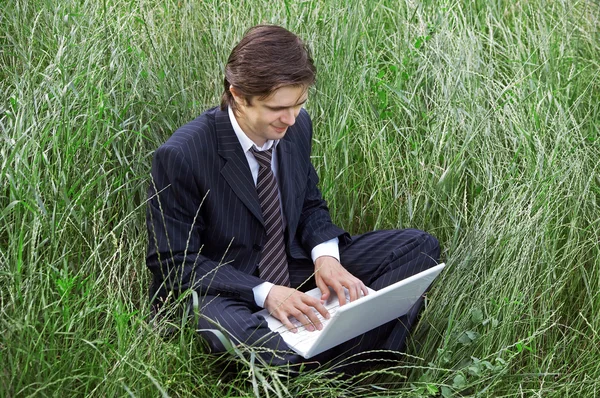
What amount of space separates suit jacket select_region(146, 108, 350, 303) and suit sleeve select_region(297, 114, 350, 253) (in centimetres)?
10

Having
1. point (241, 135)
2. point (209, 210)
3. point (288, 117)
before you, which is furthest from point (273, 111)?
point (209, 210)

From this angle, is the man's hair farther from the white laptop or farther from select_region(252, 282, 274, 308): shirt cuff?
the white laptop

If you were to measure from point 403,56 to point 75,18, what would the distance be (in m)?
1.48

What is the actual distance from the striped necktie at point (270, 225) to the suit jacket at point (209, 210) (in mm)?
40

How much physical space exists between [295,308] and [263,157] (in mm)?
541

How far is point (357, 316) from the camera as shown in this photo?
253 centimetres

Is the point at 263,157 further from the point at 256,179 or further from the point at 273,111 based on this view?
the point at 273,111

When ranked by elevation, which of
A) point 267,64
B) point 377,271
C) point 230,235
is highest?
point 267,64

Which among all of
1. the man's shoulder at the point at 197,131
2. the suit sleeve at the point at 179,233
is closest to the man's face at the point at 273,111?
the man's shoulder at the point at 197,131

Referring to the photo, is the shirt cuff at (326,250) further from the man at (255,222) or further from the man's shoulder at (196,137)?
the man's shoulder at (196,137)

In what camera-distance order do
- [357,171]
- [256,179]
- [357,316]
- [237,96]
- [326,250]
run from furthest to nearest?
[357,171]
[326,250]
[256,179]
[237,96]
[357,316]

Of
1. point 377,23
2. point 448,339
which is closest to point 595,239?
point 448,339

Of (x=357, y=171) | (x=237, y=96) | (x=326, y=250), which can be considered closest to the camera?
(x=237, y=96)

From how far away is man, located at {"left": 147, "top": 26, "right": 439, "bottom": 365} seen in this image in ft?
8.99
